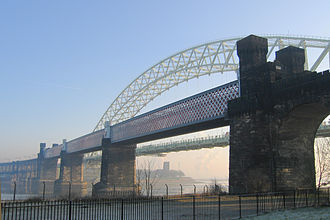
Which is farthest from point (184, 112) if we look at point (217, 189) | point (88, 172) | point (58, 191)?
point (88, 172)

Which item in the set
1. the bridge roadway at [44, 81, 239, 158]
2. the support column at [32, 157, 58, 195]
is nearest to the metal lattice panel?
the bridge roadway at [44, 81, 239, 158]

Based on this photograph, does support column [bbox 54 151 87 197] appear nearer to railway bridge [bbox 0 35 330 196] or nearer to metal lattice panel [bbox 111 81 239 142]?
metal lattice panel [bbox 111 81 239 142]

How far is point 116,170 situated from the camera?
61.7 metres

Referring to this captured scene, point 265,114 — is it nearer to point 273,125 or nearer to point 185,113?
point 273,125

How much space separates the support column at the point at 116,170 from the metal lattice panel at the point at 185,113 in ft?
13.7

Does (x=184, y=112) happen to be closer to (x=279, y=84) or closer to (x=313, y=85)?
(x=279, y=84)

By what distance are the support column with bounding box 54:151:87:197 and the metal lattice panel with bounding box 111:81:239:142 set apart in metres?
43.3

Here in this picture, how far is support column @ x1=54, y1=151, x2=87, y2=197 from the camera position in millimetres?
96062

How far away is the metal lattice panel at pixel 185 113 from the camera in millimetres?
34188

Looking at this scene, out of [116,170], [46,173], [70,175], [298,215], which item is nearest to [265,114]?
[298,215]

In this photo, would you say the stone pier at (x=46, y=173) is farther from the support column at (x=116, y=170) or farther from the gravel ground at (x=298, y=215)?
the gravel ground at (x=298, y=215)

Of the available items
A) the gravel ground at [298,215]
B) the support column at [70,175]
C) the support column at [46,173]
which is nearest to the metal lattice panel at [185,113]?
the gravel ground at [298,215]

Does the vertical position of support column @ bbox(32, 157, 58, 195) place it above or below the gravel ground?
below

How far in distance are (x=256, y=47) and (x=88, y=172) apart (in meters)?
161
